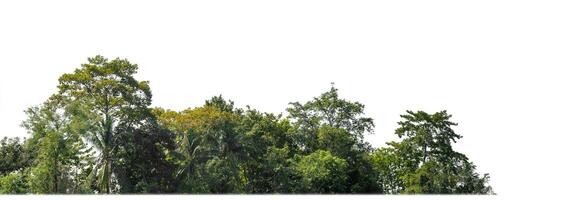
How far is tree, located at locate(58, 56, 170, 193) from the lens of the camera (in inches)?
1463

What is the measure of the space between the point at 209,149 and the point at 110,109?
5761mm

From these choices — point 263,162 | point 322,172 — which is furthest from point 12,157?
point 322,172

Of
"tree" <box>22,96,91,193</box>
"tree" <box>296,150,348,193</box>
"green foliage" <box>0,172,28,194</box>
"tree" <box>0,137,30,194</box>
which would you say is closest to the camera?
"tree" <box>22,96,91,193</box>

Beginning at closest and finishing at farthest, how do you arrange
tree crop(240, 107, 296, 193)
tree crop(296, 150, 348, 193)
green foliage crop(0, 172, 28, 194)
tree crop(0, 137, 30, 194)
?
green foliage crop(0, 172, 28, 194) → tree crop(240, 107, 296, 193) → tree crop(296, 150, 348, 193) → tree crop(0, 137, 30, 194)

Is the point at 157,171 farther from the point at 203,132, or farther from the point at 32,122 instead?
the point at 32,122

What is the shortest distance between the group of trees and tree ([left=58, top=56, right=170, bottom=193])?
2.1 inches

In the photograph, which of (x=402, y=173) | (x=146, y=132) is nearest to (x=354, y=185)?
(x=402, y=173)

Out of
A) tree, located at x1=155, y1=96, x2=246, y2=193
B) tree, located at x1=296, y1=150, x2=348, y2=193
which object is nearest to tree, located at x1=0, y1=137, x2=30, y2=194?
tree, located at x1=155, y1=96, x2=246, y2=193

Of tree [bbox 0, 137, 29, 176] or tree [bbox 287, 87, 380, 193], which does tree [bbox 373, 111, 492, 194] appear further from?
tree [bbox 0, 137, 29, 176]

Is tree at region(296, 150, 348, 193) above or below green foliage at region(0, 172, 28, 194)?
above

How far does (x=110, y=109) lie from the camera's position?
38875 mm

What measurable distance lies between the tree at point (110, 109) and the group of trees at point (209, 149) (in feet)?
0.18

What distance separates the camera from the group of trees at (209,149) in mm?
37438

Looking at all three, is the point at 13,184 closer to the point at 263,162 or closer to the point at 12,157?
the point at 12,157
